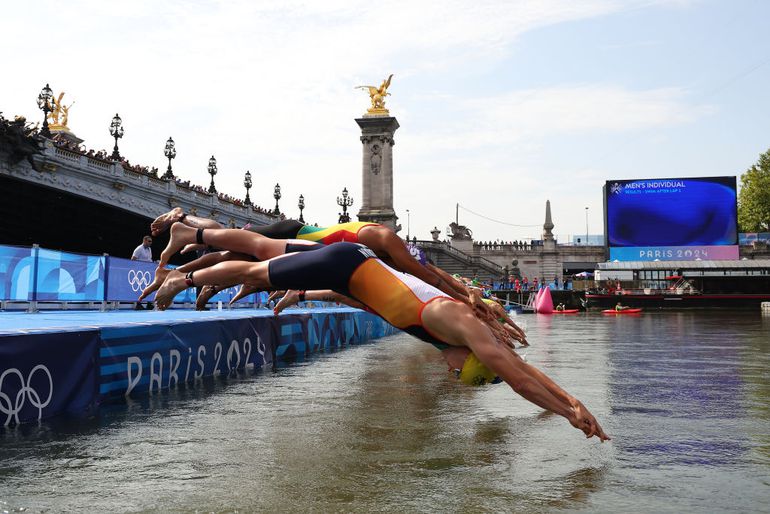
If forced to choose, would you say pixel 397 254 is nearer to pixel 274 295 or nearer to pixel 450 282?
pixel 450 282

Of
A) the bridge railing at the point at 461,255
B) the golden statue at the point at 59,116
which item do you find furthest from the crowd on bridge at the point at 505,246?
the golden statue at the point at 59,116

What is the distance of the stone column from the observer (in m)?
60.1

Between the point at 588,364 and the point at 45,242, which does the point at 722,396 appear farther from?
the point at 45,242

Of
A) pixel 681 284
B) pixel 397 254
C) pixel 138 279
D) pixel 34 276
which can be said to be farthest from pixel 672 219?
pixel 397 254

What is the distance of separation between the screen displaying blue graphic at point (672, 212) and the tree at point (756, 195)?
2423 cm

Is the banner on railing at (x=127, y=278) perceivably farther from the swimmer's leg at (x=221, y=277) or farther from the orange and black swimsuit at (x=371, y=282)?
the orange and black swimsuit at (x=371, y=282)

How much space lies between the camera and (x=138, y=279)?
15.8m

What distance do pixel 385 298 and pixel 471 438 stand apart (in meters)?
1.27

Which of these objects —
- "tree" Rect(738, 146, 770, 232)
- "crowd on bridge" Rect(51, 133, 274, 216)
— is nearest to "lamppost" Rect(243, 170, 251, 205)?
"crowd on bridge" Rect(51, 133, 274, 216)

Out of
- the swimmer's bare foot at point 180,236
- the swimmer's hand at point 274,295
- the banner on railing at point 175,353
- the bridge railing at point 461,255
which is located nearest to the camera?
the swimmer's bare foot at point 180,236

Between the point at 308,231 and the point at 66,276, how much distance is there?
922 centimetres

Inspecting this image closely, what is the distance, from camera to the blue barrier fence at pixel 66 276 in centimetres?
1272

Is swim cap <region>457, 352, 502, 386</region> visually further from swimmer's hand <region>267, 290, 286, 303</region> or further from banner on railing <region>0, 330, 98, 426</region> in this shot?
swimmer's hand <region>267, 290, 286, 303</region>

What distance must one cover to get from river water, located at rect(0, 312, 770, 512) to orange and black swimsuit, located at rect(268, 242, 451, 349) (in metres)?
0.92
